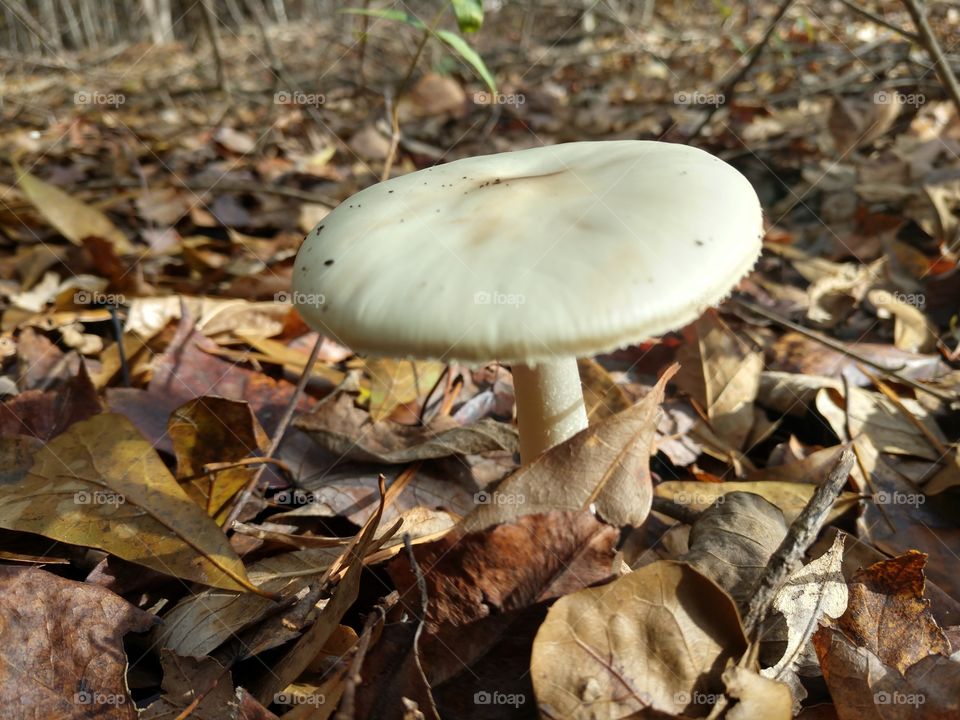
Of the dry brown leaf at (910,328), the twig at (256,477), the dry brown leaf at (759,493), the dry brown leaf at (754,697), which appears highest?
the dry brown leaf at (754,697)

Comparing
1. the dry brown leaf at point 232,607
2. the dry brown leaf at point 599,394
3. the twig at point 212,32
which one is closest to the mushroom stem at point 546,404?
the dry brown leaf at point 599,394

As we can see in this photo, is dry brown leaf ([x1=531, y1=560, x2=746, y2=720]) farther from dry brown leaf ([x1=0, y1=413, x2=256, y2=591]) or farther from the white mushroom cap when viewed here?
dry brown leaf ([x1=0, y1=413, x2=256, y2=591])

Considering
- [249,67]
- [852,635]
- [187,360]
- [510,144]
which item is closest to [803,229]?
[510,144]

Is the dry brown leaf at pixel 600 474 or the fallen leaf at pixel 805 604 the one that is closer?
the fallen leaf at pixel 805 604

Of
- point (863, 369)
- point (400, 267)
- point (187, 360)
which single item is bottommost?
point (863, 369)

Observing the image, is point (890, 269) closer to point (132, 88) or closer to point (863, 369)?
point (863, 369)

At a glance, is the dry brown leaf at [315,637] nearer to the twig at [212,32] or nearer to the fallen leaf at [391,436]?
the fallen leaf at [391,436]

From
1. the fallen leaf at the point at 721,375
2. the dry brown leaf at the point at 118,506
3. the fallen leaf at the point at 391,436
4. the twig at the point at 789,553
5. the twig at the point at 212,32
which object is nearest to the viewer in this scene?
the twig at the point at 789,553

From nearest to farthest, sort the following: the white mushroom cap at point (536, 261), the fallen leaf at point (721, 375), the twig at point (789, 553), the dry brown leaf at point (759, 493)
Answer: the white mushroom cap at point (536, 261)
the twig at point (789, 553)
the dry brown leaf at point (759, 493)
the fallen leaf at point (721, 375)
